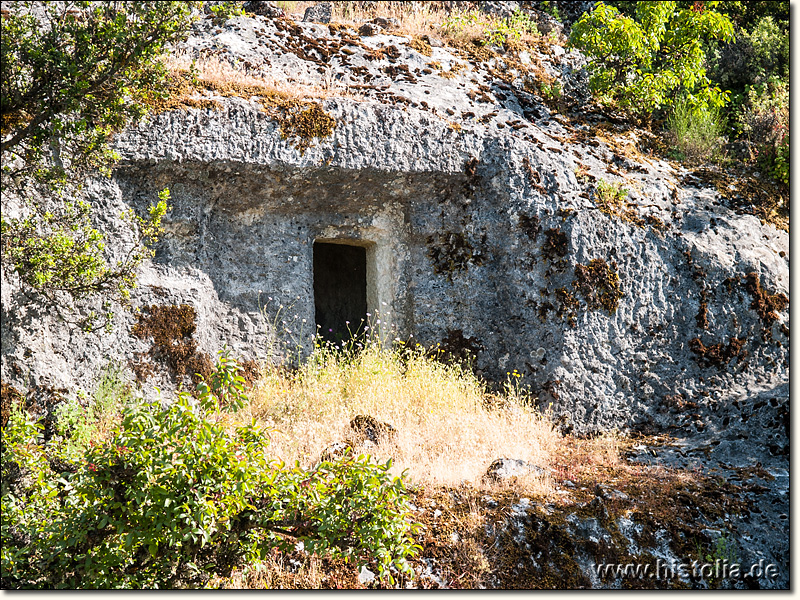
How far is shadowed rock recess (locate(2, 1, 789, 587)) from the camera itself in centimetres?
777

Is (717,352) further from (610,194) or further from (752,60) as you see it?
(752,60)

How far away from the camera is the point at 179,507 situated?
4.21m

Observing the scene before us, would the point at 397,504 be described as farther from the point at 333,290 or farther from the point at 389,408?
the point at 333,290

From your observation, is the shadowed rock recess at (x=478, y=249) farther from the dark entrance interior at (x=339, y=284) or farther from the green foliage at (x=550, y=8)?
the green foliage at (x=550, y=8)

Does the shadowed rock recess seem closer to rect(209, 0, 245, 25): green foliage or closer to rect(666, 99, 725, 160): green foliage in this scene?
rect(666, 99, 725, 160): green foliage

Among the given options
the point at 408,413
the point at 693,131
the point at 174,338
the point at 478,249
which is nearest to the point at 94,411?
the point at 174,338

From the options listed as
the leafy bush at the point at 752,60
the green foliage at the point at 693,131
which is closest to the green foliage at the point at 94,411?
the green foliage at the point at 693,131

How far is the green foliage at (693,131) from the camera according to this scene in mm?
10266

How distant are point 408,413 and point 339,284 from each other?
163 inches

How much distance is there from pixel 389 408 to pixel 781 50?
10.3 metres

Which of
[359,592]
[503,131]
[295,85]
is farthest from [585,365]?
[295,85]

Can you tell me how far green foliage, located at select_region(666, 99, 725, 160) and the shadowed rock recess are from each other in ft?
2.75

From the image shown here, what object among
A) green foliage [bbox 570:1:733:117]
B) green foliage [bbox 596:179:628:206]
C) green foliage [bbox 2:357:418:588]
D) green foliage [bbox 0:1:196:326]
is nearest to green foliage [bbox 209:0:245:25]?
green foliage [bbox 0:1:196:326]

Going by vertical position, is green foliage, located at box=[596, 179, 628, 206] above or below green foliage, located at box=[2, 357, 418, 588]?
above
